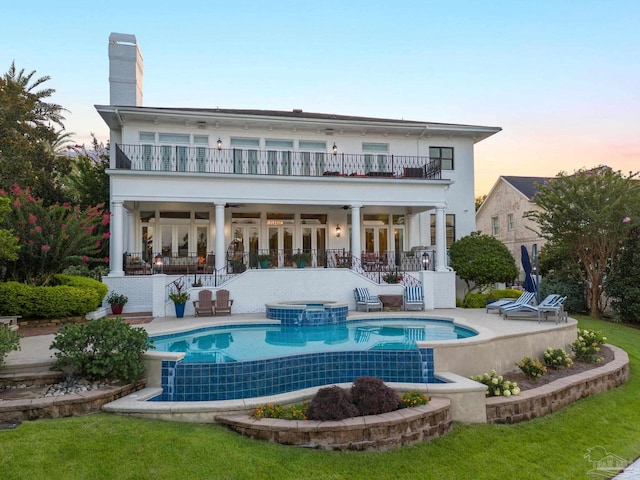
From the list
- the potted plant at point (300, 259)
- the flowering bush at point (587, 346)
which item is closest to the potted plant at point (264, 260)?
the potted plant at point (300, 259)

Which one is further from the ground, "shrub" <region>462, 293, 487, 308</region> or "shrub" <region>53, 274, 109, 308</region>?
"shrub" <region>53, 274, 109, 308</region>

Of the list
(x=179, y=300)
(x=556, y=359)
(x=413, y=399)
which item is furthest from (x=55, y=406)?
(x=556, y=359)

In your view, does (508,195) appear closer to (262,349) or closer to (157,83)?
(157,83)

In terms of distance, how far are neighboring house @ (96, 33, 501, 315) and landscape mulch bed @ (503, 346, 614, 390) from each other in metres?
6.97

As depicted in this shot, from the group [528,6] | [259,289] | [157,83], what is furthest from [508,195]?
[157,83]

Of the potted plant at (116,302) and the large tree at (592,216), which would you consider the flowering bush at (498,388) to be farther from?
the potted plant at (116,302)

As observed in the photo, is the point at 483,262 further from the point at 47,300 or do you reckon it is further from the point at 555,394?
the point at 47,300

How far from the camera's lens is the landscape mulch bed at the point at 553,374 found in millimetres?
8828

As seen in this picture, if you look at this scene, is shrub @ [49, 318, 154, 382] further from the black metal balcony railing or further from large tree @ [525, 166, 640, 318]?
large tree @ [525, 166, 640, 318]

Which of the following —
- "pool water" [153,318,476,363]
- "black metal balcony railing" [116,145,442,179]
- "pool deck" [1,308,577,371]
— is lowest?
"pool water" [153,318,476,363]

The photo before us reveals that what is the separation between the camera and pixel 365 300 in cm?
1611

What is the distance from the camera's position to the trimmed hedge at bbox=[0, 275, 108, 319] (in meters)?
12.4

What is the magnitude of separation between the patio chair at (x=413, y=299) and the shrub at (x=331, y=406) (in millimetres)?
10043

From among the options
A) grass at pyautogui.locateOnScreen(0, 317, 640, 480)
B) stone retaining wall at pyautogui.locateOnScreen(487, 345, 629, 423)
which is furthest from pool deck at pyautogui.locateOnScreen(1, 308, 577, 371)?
grass at pyautogui.locateOnScreen(0, 317, 640, 480)
